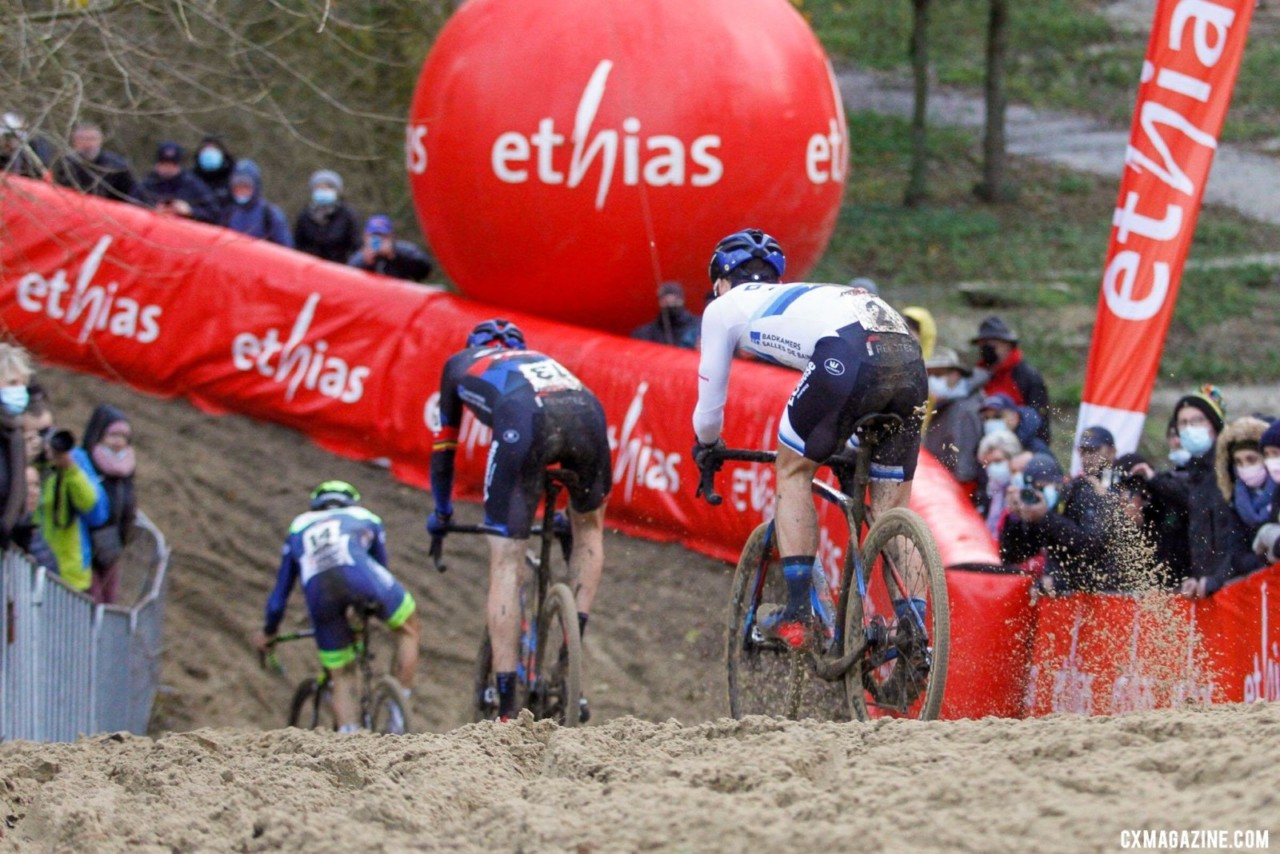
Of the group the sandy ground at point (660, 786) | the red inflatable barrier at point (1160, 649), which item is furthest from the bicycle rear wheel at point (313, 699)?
the red inflatable barrier at point (1160, 649)

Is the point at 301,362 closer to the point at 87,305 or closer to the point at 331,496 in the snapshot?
the point at 87,305

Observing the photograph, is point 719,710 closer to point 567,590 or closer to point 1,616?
point 567,590

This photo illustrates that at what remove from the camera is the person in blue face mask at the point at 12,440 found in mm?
8719

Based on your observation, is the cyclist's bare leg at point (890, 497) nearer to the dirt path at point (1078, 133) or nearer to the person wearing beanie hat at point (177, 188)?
the person wearing beanie hat at point (177, 188)

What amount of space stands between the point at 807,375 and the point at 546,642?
2766 mm

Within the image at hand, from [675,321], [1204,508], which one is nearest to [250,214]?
[675,321]

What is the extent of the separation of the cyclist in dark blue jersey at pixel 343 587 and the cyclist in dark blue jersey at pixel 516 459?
1.28m

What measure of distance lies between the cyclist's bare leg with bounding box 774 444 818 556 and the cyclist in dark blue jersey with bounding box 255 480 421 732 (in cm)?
360

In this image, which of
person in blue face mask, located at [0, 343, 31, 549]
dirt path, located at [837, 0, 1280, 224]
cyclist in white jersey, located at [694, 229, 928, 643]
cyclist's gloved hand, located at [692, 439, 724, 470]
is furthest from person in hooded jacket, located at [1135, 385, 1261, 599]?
dirt path, located at [837, 0, 1280, 224]

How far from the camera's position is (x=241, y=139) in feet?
64.9

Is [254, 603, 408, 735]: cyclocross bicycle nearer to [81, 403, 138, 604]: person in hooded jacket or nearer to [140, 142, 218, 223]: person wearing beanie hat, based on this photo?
[81, 403, 138, 604]: person in hooded jacket

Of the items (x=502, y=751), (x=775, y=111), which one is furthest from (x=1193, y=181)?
(x=502, y=751)

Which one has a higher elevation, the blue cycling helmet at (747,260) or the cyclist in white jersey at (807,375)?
the blue cycling helmet at (747,260)

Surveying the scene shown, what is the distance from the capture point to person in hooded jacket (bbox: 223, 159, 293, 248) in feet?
49.6
